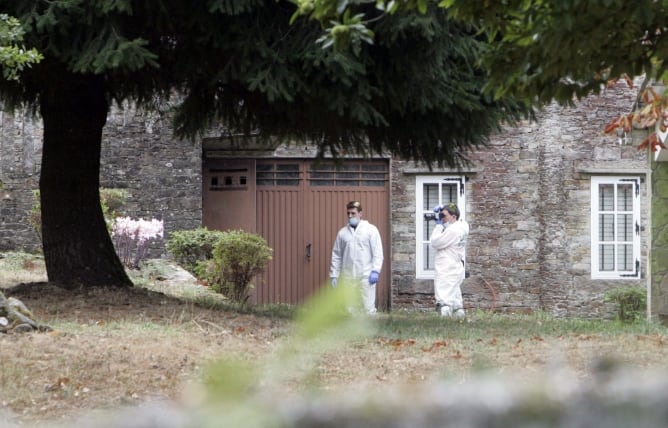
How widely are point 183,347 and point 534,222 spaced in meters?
13.2

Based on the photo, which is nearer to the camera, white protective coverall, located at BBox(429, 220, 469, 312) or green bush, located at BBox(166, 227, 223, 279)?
white protective coverall, located at BBox(429, 220, 469, 312)

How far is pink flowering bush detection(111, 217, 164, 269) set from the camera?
1700 cm

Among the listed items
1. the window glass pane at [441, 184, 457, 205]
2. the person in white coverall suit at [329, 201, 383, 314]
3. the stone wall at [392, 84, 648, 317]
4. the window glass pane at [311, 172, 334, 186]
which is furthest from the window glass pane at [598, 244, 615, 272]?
the person in white coverall suit at [329, 201, 383, 314]

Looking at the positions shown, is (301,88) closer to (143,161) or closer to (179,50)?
(179,50)

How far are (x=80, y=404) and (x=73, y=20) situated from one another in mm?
4253

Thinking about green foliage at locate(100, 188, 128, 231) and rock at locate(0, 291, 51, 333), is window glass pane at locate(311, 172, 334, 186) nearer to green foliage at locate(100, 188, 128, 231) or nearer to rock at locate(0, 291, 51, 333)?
green foliage at locate(100, 188, 128, 231)

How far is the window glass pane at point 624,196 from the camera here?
20.2 m

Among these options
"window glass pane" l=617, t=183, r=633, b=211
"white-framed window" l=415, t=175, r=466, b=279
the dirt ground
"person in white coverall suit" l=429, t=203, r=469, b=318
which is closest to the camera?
the dirt ground

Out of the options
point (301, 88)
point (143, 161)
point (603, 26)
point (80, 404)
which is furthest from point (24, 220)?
point (603, 26)

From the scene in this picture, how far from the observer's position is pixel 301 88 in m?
9.20

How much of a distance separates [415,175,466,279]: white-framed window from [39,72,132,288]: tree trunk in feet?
31.0

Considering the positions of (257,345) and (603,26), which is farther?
(257,345)

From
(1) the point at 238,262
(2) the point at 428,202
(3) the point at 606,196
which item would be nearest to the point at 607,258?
(3) the point at 606,196

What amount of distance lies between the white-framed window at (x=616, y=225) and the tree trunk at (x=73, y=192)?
11587 millimetres
